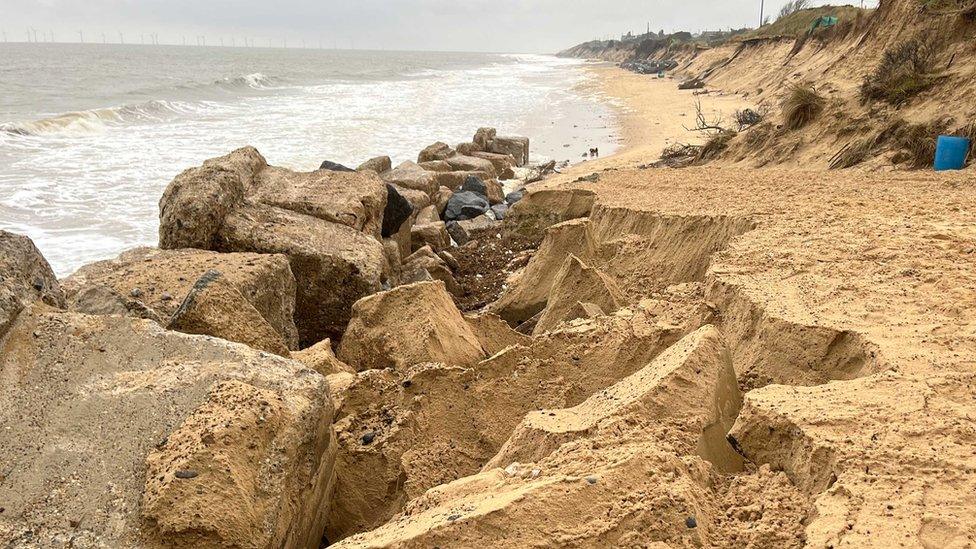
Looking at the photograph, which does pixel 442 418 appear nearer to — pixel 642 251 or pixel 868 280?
pixel 868 280

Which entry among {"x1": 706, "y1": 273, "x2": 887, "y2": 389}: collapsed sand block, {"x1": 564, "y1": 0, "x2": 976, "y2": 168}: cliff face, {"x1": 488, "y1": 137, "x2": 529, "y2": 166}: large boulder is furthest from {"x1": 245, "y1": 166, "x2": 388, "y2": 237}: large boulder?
{"x1": 488, "y1": 137, "x2": 529, "y2": 166}: large boulder

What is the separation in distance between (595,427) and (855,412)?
77 cm

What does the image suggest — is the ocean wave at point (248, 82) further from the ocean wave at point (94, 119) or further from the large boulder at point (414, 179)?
the large boulder at point (414, 179)

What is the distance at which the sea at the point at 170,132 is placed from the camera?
984 centimetres

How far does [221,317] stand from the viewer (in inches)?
131

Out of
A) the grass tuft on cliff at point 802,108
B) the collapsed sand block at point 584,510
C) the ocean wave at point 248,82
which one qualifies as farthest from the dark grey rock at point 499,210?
the ocean wave at point 248,82

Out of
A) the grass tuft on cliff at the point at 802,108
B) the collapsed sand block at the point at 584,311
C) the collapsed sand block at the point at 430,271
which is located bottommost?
the collapsed sand block at the point at 430,271

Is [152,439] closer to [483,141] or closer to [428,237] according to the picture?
[428,237]

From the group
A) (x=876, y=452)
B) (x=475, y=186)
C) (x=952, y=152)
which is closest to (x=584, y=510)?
(x=876, y=452)

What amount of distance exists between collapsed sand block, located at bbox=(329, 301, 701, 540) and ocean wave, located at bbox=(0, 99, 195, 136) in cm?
1820

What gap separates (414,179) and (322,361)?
6.14m

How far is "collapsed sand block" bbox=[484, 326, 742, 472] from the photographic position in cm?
221

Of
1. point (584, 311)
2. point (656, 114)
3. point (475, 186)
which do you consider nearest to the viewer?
point (584, 311)

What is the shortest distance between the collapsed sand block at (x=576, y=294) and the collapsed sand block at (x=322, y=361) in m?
1.38
